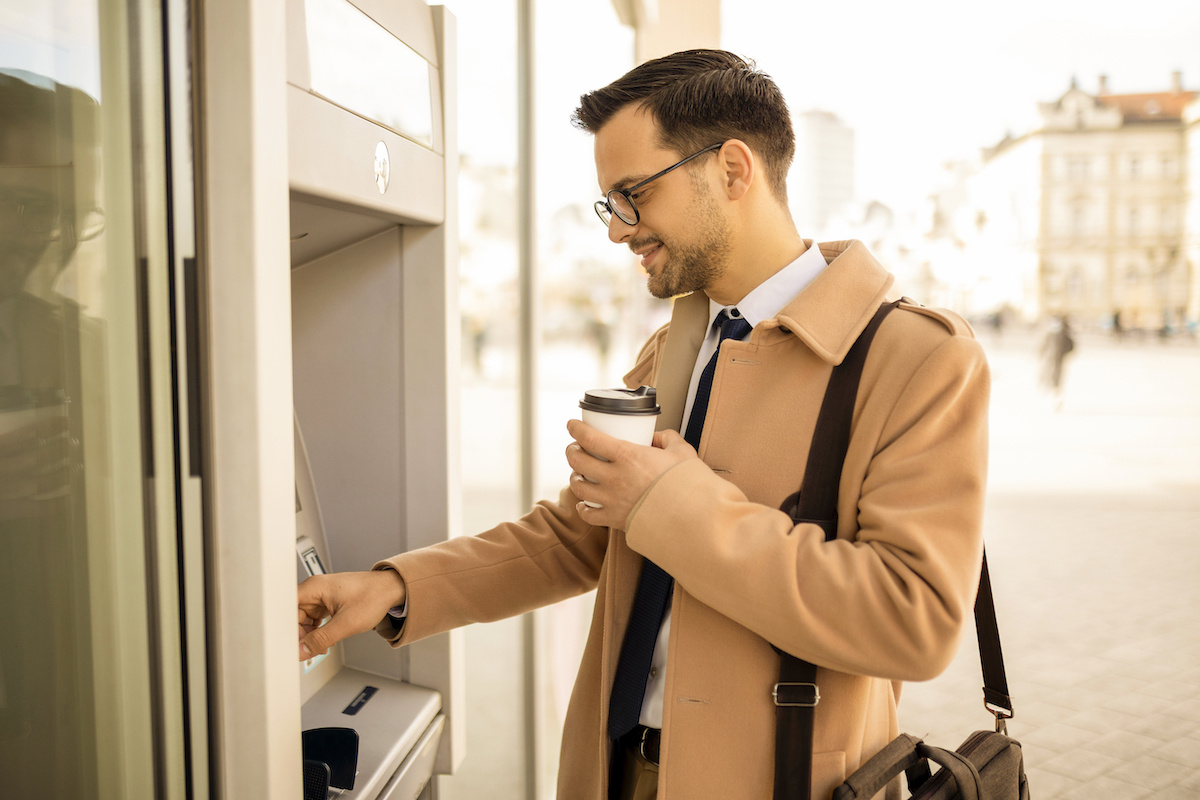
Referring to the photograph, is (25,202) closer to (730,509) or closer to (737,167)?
(730,509)

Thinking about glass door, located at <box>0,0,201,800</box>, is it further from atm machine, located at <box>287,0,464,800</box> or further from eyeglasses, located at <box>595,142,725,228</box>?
eyeglasses, located at <box>595,142,725,228</box>

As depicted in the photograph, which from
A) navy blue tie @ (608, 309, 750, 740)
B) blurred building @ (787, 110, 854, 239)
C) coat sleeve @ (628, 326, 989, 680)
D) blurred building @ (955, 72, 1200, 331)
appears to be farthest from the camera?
blurred building @ (955, 72, 1200, 331)

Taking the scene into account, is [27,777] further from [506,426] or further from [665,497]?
[506,426]

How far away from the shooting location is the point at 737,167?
4.10ft

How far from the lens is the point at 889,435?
99 cm

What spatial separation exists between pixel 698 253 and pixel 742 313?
11cm

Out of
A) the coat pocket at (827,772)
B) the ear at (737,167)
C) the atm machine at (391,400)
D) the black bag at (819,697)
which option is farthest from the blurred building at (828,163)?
Answer: the coat pocket at (827,772)

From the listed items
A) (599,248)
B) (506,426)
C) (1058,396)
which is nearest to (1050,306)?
(1058,396)

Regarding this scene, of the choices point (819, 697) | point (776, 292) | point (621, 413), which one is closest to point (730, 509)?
point (621, 413)

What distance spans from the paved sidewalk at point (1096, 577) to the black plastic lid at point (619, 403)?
90.3 inches

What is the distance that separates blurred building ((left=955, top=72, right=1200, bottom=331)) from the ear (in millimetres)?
7998

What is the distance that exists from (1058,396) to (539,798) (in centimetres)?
805

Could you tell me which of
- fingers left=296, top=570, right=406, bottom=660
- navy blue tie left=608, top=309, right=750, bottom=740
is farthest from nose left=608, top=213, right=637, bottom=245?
fingers left=296, top=570, right=406, bottom=660

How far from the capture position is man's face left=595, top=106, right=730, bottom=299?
1.24 metres
